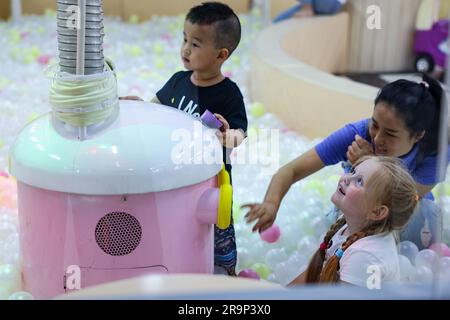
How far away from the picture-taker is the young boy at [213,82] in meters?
0.94

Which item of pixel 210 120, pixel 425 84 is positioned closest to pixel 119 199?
pixel 210 120

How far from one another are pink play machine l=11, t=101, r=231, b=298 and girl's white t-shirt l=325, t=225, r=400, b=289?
0.53 feet

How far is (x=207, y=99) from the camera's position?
970 mm

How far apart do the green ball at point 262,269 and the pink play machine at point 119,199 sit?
0.10 m

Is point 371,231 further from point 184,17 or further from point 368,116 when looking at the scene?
point 184,17

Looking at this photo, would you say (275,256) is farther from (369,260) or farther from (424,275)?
(424,275)

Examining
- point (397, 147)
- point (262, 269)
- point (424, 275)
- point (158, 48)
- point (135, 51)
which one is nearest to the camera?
point (424, 275)

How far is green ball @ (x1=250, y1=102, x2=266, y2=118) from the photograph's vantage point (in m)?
1.11

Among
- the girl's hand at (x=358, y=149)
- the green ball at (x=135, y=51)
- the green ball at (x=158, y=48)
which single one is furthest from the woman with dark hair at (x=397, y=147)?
the green ball at (x=135, y=51)

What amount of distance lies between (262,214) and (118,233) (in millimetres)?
205

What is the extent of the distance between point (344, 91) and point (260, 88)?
0.69ft

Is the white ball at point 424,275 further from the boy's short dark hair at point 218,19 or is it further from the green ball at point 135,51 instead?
the green ball at point 135,51

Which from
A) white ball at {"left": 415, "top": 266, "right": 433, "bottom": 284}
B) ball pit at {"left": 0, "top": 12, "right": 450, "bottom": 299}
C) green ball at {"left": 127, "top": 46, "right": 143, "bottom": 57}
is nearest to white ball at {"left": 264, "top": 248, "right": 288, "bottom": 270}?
ball pit at {"left": 0, "top": 12, "right": 450, "bottom": 299}
